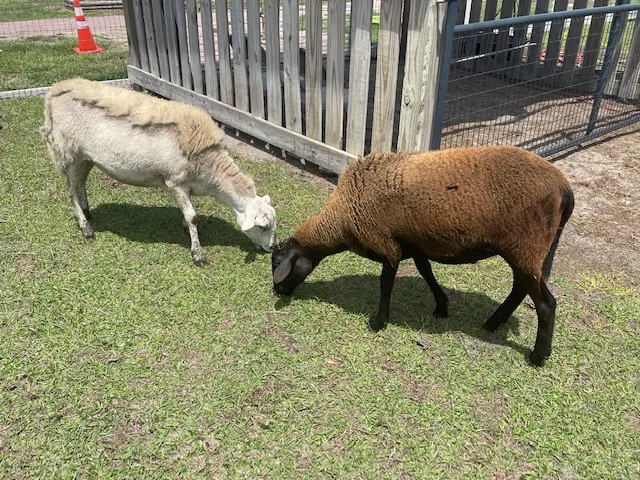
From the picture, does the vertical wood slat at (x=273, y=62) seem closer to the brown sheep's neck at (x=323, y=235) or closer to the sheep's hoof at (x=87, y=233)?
the sheep's hoof at (x=87, y=233)

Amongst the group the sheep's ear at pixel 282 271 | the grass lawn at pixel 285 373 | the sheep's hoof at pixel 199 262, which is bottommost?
the grass lawn at pixel 285 373

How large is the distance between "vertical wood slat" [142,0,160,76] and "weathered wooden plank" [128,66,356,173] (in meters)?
0.18

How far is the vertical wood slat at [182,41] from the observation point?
28.2 ft

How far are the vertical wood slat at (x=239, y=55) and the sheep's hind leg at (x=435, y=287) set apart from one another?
4.83 m

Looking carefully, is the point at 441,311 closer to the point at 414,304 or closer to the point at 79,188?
the point at 414,304

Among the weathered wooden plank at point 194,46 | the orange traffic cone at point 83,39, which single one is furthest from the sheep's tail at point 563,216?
the orange traffic cone at point 83,39

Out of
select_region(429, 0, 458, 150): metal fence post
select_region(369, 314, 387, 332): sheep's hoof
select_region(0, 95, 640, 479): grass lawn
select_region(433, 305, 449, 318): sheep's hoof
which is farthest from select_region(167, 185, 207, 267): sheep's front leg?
select_region(429, 0, 458, 150): metal fence post

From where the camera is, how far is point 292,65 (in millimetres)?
7027

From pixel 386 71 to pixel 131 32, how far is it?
257 inches

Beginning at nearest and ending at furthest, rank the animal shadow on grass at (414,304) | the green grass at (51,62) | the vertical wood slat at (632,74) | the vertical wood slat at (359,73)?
1. the animal shadow on grass at (414,304)
2. the vertical wood slat at (359,73)
3. the vertical wood slat at (632,74)
4. the green grass at (51,62)

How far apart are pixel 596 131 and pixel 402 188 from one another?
6373mm

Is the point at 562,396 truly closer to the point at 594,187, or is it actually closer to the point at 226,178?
the point at 226,178

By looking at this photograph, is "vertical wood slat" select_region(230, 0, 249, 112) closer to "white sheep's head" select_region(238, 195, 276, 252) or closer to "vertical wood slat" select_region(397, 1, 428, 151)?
"vertical wood slat" select_region(397, 1, 428, 151)

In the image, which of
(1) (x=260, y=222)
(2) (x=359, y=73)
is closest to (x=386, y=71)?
(2) (x=359, y=73)
